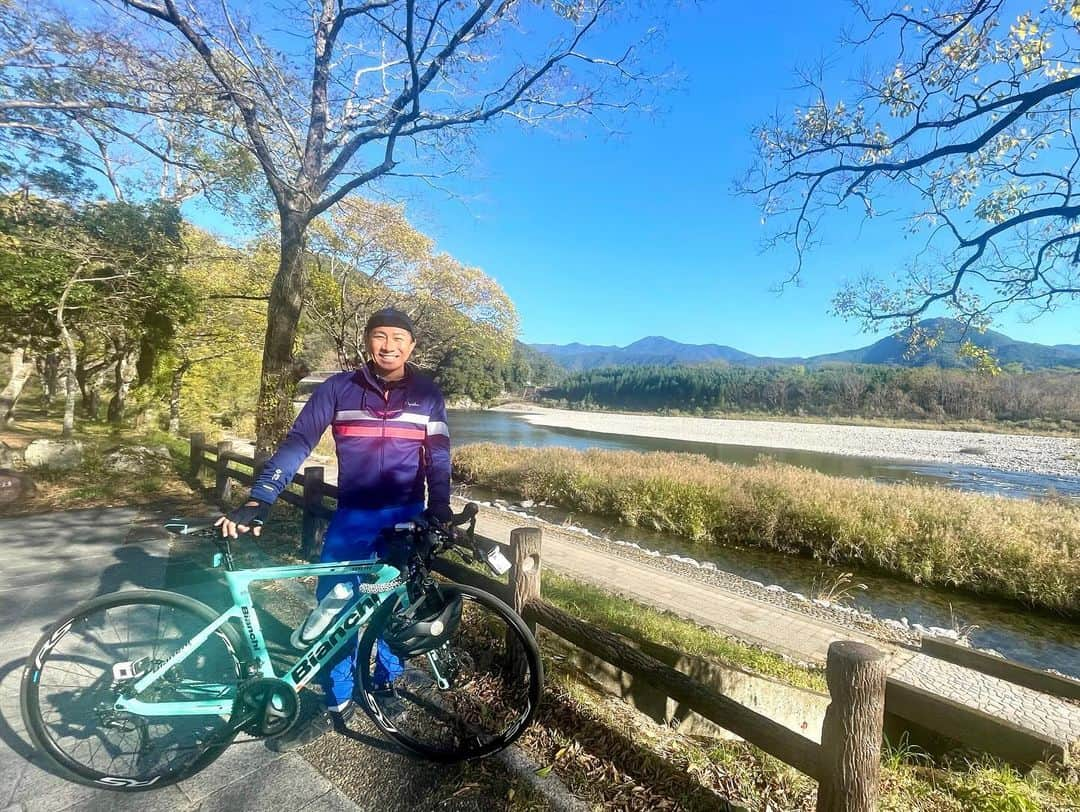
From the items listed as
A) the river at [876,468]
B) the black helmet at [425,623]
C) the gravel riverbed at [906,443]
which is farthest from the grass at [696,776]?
the gravel riverbed at [906,443]

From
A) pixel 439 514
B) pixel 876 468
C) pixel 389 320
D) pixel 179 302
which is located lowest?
pixel 876 468

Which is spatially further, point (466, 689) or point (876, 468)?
point (876, 468)

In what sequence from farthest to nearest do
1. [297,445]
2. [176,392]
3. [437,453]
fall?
1. [176,392]
2. [437,453]
3. [297,445]

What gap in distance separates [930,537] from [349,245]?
16.3m

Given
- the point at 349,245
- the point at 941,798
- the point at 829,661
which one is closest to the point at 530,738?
the point at 829,661

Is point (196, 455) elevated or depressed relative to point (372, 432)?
depressed

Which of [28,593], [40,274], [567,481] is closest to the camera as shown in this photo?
[28,593]

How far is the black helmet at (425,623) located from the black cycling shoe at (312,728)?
58cm

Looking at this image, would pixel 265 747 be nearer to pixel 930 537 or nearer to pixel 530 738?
pixel 530 738

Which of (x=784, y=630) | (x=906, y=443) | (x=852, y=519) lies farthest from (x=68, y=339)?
(x=906, y=443)

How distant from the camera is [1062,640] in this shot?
7.85 metres

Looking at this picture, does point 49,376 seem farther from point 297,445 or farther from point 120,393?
point 297,445

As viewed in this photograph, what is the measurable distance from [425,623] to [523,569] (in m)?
0.66

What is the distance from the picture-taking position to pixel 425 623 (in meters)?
2.08
